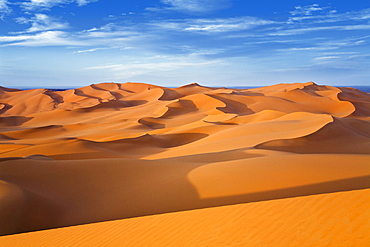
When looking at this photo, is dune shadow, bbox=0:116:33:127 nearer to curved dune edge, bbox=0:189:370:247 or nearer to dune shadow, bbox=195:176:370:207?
curved dune edge, bbox=0:189:370:247

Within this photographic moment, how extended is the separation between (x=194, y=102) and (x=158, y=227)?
3237 cm

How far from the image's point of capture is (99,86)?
229ft

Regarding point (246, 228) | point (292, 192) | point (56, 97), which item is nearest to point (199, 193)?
point (292, 192)

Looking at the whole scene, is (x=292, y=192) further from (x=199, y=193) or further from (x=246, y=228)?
(x=246, y=228)

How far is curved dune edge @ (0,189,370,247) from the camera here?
3264mm

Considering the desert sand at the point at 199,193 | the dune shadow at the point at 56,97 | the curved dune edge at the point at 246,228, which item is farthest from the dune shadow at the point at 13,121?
the curved dune edge at the point at 246,228

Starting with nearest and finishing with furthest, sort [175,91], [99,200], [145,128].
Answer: [99,200] < [145,128] < [175,91]

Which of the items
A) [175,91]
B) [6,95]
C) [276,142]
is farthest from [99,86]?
[276,142]

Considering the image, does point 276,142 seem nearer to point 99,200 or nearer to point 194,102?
point 99,200

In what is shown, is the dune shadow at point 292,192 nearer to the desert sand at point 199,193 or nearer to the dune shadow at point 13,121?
the desert sand at point 199,193

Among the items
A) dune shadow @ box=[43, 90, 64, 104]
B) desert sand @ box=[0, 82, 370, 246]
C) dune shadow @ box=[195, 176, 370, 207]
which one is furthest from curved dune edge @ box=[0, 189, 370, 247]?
dune shadow @ box=[43, 90, 64, 104]

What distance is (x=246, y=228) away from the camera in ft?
12.3

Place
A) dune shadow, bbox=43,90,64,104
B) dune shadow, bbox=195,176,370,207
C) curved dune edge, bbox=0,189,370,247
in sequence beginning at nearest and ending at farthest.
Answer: curved dune edge, bbox=0,189,370,247, dune shadow, bbox=195,176,370,207, dune shadow, bbox=43,90,64,104

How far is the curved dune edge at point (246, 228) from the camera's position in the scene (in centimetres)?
326
